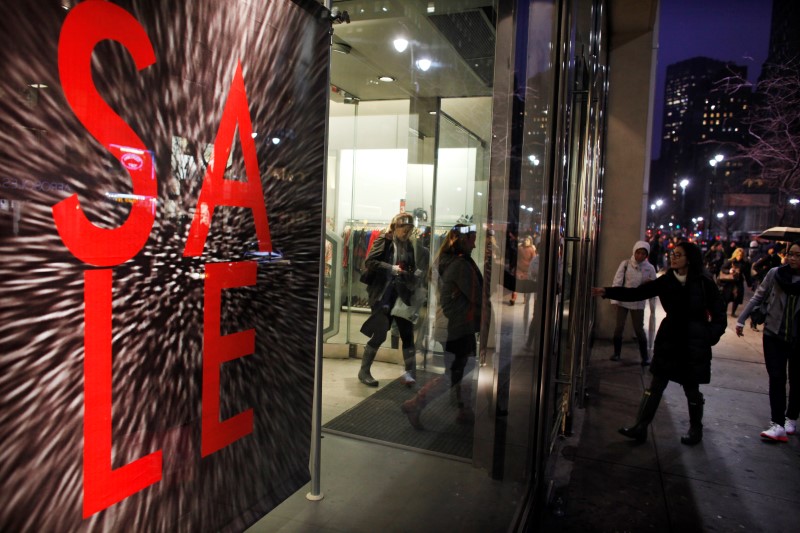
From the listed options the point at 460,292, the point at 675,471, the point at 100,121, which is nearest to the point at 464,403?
the point at 460,292

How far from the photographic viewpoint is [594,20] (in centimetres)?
553

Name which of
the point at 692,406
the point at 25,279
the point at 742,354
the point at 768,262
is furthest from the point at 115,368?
the point at 768,262

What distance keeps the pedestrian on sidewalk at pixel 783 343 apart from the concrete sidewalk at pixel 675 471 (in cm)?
22

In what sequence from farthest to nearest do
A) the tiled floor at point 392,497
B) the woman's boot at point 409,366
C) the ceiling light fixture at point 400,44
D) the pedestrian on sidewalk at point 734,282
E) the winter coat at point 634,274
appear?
the pedestrian on sidewalk at point 734,282, the winter coat at point 634,274, the ceiling light fixture at point 400,44, the woman's boot at point 409,366, the tiled floor at point 392,497

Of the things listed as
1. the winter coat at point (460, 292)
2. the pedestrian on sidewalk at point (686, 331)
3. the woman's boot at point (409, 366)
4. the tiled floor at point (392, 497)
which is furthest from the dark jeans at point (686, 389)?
the woman's boot at point (409, 366)

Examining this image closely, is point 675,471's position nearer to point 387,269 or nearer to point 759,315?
point 759,315

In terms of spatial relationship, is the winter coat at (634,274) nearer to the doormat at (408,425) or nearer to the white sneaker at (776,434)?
the white sneaker at (776,434)

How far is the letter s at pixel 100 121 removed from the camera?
28.5 inches

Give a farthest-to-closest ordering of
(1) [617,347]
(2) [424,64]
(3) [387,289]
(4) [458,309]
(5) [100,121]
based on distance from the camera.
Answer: (1) [617,347] < (2) [424,64] < (3) [387,289] < (4) [458,309] < (5) [100,121]

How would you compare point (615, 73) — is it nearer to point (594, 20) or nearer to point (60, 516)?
point (594, 20)

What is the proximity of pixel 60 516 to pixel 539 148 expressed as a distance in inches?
124

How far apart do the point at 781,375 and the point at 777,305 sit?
63 cm

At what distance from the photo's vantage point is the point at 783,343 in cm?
526

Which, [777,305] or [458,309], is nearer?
[458,309]
